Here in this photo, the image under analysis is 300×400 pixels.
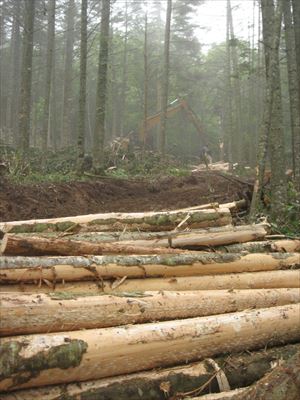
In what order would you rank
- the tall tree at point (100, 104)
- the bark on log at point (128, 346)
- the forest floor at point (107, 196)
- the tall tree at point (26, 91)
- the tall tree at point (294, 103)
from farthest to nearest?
the tall tree at point (26, 91) → the tall tree at point (100, 104) → the tall tree at point (294, 103) → the forest floor at point (107, 196) → the bark on log at point (128, 346)

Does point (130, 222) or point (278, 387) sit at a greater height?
point (130, 222)

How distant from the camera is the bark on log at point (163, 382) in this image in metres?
3.02

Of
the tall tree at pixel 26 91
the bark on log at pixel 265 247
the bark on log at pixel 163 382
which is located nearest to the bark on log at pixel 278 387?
the bark on log at pixel 163 382

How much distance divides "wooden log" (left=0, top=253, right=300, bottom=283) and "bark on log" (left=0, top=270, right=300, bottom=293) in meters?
0.06

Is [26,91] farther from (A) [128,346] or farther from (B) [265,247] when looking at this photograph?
(A) [128,346]

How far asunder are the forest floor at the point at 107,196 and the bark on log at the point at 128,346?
185 inches

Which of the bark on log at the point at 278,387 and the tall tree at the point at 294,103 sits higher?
the tall tree at the point at 294,103

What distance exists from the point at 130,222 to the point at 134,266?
187 centimetres

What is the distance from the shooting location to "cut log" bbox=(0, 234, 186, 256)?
13.3ft

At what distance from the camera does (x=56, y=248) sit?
13.9 ft

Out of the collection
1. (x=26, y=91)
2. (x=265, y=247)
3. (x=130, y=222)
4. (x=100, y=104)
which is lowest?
(x=265, y=247)

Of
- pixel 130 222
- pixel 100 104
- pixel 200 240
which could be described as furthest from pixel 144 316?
pixel 100 104

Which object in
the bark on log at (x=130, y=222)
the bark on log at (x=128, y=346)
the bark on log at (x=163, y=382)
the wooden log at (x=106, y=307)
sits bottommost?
the bark on log at (x=163, y=382)

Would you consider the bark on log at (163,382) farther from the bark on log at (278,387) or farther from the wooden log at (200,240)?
the wooden log at (200,240)
